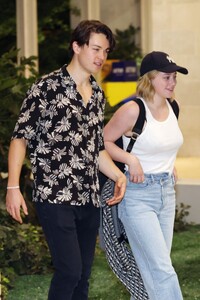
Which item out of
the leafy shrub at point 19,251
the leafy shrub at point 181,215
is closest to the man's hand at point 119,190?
the leafy shrub at point 19,251

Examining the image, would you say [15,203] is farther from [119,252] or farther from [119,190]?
[119,252]

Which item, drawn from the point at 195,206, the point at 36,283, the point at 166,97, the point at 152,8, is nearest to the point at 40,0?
the point at 152,8

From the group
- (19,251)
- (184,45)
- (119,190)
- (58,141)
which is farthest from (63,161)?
(184,45)

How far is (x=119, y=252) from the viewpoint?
5684 mm

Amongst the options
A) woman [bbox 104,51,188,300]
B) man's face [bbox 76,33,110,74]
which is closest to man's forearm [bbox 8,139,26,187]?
man's face [bbox 76,33,110,74]

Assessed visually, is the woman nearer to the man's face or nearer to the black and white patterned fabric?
the black and white patterned fabric

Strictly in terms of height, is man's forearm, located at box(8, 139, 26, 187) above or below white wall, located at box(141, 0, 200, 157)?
below

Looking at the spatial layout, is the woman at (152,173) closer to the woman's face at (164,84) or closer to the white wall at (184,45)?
the woman's face at (164,84)

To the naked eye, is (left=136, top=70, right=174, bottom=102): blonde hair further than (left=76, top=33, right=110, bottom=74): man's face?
Yes

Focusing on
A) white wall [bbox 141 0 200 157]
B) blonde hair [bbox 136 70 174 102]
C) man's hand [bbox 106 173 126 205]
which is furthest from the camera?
white wall [bbox 141 0 200 157]

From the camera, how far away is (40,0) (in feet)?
42.1

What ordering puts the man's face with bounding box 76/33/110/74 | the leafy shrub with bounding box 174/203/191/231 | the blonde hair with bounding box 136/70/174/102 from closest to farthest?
the man's face with bounding box 76/33/110/74, the blonde hair with bounding box 136/70/174/102, the leafy shrub with bounding box 174/203/191/231

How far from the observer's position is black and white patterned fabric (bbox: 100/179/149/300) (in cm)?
564

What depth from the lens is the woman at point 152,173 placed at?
5.36 metres
